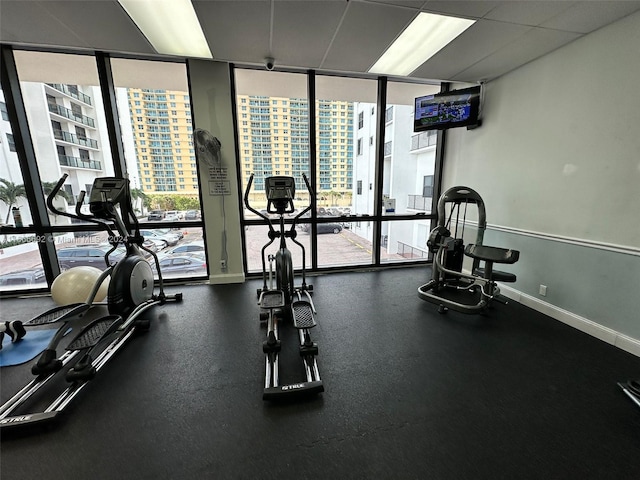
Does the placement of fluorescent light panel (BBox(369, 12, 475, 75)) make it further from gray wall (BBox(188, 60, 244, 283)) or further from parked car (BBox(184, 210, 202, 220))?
parked car (BBox(184, 210, 202, 220))

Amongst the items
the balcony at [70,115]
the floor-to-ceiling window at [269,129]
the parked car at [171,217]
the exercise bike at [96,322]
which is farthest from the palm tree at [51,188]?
the floor-to-ceiling window at [269,129]

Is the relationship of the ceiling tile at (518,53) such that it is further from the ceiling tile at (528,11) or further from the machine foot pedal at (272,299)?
the machine foot pedal at (272,299)

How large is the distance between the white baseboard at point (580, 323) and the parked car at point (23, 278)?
6618 millimetres

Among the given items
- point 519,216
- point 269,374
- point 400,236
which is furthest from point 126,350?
point 519,216

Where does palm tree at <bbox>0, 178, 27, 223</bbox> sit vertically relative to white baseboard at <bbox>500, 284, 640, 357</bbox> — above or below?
above

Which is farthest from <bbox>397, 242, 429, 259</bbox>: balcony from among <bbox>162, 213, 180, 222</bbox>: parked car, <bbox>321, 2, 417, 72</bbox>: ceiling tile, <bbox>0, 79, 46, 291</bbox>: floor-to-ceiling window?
<bbox>0, 79, 46, 291</bbox>: floor-to-ceiling window

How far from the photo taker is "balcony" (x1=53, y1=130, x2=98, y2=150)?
139 inches

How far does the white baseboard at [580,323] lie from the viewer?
7.91 ft

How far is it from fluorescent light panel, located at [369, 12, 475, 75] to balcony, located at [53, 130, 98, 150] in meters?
4.00

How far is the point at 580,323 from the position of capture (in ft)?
9.07

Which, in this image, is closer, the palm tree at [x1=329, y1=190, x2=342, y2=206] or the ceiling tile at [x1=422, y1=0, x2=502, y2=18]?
the ceiling tile at [x1=422, y1=0, x2=502, y2=18]

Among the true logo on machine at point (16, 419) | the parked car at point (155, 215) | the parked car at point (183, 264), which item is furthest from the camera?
the parked car at point (183, 264)

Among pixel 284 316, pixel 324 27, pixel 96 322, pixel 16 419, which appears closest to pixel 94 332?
pixel 96 322

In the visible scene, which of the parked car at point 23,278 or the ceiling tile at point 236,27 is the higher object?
the ceiling tile at point 236,27
